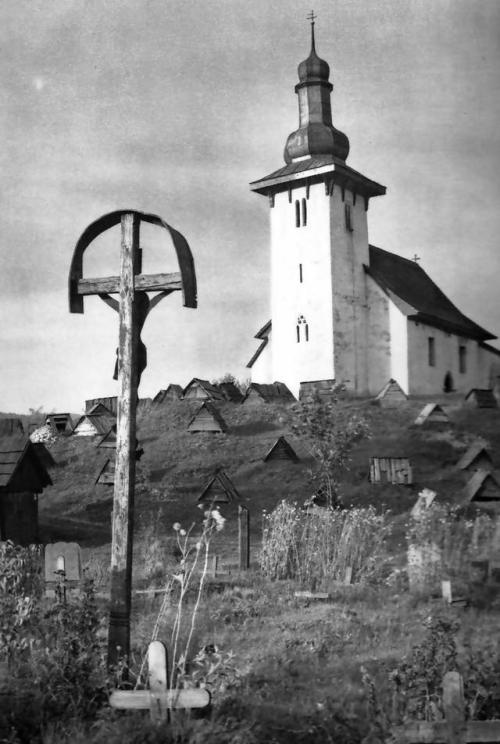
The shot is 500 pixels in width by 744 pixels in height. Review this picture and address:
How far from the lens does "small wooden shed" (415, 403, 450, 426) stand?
30328mm

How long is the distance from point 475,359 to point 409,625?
32.4m

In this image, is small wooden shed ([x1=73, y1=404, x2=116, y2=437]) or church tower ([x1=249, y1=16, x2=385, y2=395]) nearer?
small wooden shed ([x1=73, y1=404, x2=116, y2=437])

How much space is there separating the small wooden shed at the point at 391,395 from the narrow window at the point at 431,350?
13.8 ft

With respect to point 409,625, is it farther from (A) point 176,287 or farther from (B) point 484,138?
(B) point 484,138

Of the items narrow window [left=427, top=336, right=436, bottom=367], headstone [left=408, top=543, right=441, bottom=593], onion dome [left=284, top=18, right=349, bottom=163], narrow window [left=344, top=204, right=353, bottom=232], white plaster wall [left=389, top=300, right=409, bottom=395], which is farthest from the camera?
narrow window [left=344, top=204, right=353, bottom=232]

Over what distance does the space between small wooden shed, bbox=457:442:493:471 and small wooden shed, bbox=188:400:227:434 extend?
9.27 metres

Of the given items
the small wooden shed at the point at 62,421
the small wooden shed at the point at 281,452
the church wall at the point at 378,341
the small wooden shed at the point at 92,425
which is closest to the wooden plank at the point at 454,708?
the small wooden shed at the point at 281,452

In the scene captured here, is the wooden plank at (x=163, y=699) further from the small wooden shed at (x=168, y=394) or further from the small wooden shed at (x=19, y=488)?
the small wooden shed at (x=168, y=394)

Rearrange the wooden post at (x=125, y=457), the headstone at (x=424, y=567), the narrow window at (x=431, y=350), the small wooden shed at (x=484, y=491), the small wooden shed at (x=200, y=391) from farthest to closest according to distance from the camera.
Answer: the narrow window at (x=431, y=350)
the small wooden shed at (x=200, y=391)
the small wooden shed at (x=484, y=491)
the headstone at (x=424, y=567)
the wooden post at (x=125, y=457)

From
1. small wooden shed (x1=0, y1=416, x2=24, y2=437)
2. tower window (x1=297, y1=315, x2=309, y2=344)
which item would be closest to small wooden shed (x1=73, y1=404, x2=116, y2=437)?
tower window (x1=297, y1=315, x2=309, y2=344)

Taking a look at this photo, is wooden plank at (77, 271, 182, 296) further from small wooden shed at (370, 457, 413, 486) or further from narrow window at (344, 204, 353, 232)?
narrow window at (344, 204, 353, 232)

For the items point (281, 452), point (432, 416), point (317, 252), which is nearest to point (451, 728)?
point (281, 452)

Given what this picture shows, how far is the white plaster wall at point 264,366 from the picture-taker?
40.6 meters

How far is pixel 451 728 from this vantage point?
615 centimetres
